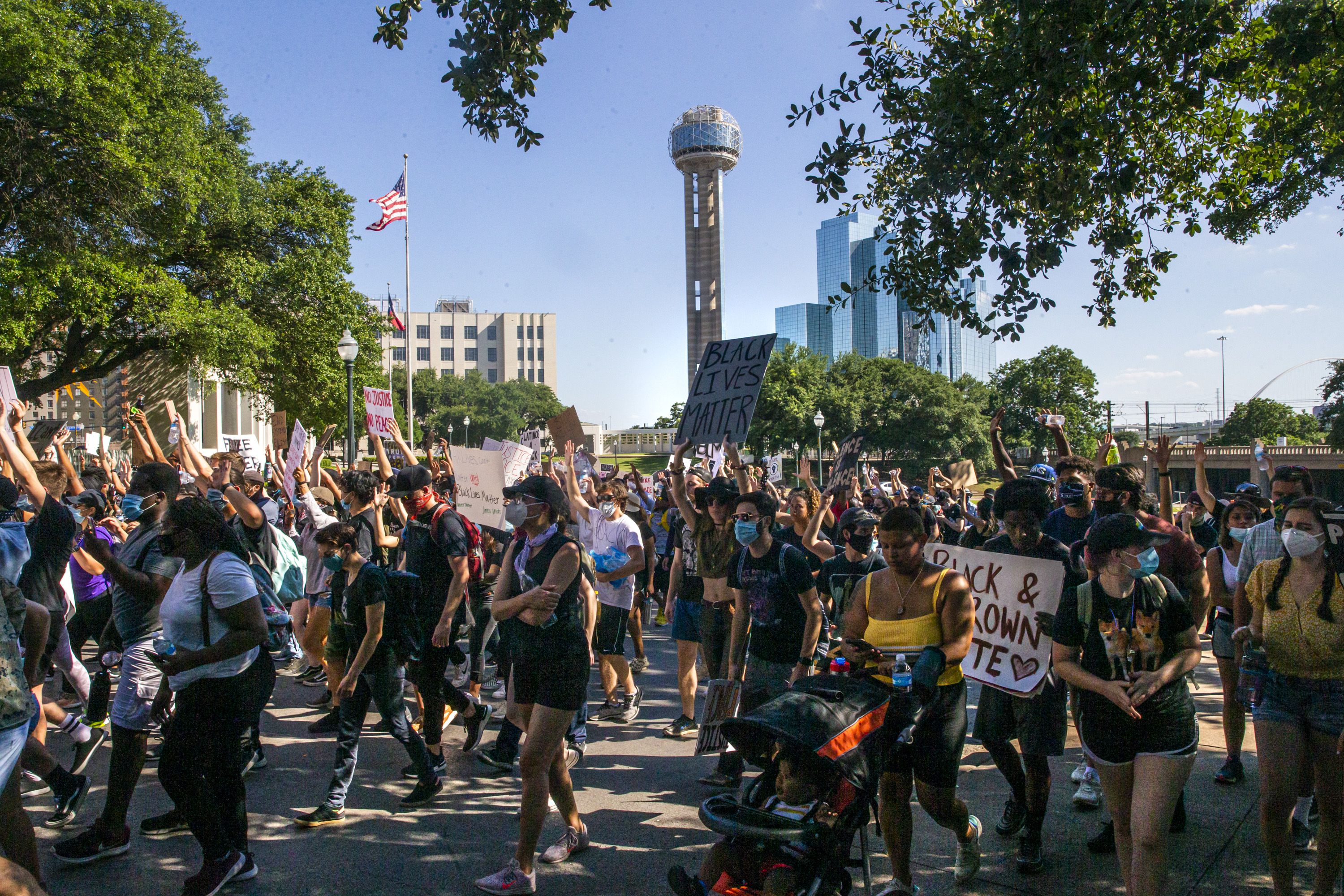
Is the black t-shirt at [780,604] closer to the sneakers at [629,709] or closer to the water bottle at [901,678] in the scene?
the water bottle at [901,678]

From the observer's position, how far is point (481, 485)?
7898mm

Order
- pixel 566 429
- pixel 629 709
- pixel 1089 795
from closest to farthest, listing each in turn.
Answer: pixel 1089 795
pixel 629 709
pixel 566 429

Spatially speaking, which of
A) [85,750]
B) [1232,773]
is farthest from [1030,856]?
[85,750]

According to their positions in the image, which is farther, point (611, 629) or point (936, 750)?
point (611, 629)

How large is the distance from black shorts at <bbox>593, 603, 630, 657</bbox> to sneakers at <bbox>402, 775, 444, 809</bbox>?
2.20m

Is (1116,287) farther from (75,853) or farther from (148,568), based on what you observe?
(75,853)

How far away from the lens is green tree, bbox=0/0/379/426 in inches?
845

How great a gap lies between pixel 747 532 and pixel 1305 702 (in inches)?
116

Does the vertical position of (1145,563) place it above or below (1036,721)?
above

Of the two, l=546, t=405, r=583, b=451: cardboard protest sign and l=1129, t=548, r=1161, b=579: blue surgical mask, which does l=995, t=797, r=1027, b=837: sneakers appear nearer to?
l=1129, t=548, r=1161, b=579: blue surgical mask

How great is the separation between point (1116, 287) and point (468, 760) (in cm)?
756

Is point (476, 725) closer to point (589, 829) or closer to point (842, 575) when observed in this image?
point (589, 829)

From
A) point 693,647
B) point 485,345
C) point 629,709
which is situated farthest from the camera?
point 485,345

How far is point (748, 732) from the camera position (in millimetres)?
3297
